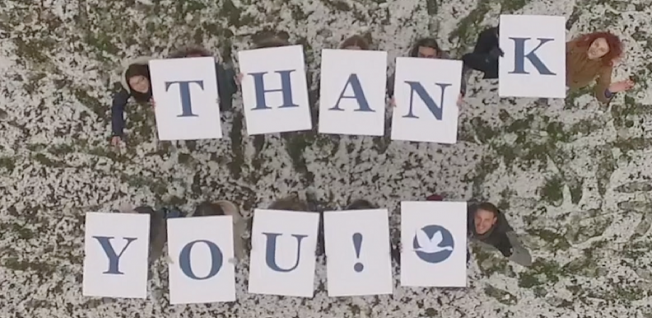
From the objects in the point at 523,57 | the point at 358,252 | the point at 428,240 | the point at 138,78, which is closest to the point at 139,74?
the point at 138,78

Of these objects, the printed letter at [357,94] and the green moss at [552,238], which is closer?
the printed letter at [357,94]

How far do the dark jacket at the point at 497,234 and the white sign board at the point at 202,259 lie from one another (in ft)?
1.75

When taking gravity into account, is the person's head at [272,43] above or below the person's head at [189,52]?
above

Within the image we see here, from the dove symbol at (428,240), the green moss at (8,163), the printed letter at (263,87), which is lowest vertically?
the dove symbol at (428,240)

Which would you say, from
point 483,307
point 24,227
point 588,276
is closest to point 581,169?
point 588,276

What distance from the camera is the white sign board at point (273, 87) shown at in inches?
64.1

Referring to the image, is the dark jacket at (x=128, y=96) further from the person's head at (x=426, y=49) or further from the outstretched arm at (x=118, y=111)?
the person's head at (x=426, y=49)

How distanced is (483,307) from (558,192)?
1.04 ft

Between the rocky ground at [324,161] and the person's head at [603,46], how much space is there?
32 millimetres

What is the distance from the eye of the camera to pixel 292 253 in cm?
164

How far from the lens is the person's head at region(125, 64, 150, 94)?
165 centimetres

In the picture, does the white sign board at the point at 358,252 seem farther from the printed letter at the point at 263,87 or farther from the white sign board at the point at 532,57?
the white sign board at the point at 532,57

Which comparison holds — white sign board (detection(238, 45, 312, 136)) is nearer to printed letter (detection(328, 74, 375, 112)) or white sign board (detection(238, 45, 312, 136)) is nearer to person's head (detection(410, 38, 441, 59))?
printed letter (detection(328, 74, 375, 112))

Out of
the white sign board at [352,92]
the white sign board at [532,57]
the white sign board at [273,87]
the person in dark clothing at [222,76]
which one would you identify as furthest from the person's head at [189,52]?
the white sign board at [532,57]
